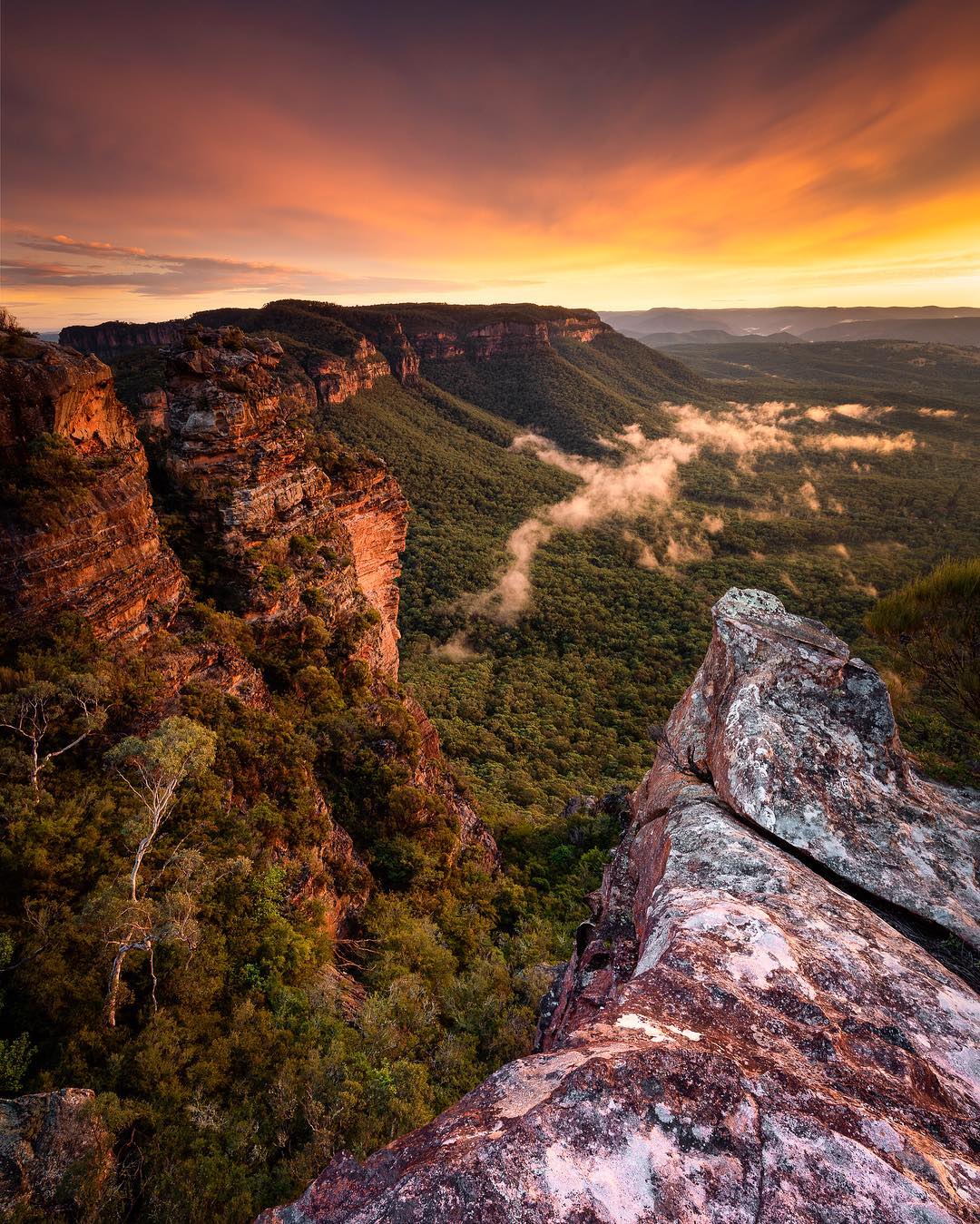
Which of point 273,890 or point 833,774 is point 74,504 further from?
point 833,774

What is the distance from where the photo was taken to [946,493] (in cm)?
9950

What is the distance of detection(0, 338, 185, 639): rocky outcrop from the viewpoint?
11719 millimetres

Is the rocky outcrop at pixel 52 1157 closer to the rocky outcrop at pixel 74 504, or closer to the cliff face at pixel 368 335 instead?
the rocky outcrop at pixel 74 504

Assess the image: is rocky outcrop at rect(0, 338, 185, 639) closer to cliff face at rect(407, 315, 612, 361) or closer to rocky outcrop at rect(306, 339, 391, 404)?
rocky outcrop at rect(306, 339, 391, 404)

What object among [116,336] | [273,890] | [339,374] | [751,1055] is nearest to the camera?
[751,1055]

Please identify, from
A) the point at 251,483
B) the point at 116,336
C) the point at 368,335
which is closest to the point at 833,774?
the point at 251,483

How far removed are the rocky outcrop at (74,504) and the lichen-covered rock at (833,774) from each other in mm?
14999

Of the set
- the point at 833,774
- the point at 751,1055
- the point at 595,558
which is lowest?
the point at 595,558

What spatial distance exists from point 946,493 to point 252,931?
435 ft

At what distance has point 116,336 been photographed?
10962 cm

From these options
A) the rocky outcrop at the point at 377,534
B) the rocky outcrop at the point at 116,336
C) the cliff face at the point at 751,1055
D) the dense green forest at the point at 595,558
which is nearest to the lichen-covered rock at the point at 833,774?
the cliff face at the point at 751,1055

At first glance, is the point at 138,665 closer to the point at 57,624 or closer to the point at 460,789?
the point at 57,624

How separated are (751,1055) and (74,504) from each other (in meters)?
16.2

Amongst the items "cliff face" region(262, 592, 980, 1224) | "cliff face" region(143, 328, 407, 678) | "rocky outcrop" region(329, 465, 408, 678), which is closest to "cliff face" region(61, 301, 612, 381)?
"rocky outcrop" region(329, 465, 408, 678)
